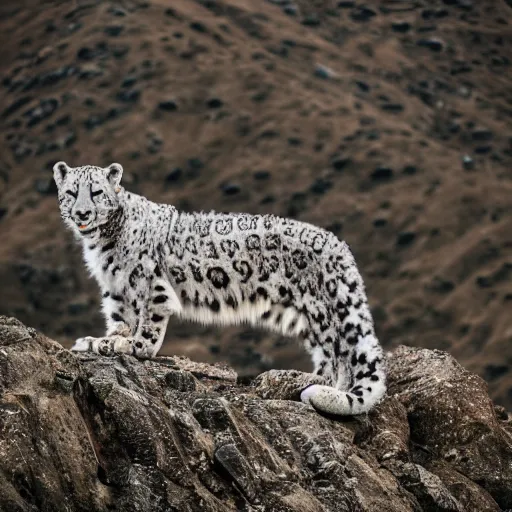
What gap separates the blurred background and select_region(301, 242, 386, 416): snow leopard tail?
68735 millimetres

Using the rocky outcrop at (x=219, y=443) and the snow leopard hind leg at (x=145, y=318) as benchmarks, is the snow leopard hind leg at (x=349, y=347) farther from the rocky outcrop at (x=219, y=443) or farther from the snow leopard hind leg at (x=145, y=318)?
the snow leopard hind leg at (x=145, y=318)

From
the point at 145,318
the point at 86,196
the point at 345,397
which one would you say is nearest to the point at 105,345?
the point at 145,318

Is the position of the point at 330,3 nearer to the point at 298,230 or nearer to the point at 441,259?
the point at 441,259

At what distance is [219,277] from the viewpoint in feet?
52.5

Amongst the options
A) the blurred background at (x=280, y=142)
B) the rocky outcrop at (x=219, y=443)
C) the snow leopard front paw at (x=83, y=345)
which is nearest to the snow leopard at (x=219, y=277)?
the snow leopard front paw at (x=83, y=345)

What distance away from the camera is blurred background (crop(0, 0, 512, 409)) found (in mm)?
Result: 97312

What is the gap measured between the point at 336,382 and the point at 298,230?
1.94 metres

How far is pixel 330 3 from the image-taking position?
149 meters

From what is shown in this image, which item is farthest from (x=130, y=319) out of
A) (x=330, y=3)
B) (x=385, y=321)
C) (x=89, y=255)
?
(x=330, y=3)

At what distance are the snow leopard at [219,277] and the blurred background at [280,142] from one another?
68540 millimetres

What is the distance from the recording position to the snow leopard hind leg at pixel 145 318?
15.7 metres

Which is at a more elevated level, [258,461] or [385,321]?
[258,461]

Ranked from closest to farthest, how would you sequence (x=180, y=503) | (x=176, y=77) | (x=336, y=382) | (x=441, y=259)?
1. (x=180, y=503)
2. (x=336, y=382)
3. (x=441, y=259)
4. (x=176, y=77)

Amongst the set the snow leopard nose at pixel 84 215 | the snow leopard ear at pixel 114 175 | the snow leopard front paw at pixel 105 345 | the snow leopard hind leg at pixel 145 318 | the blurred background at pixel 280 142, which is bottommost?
the blurred background at pixel 280 142
